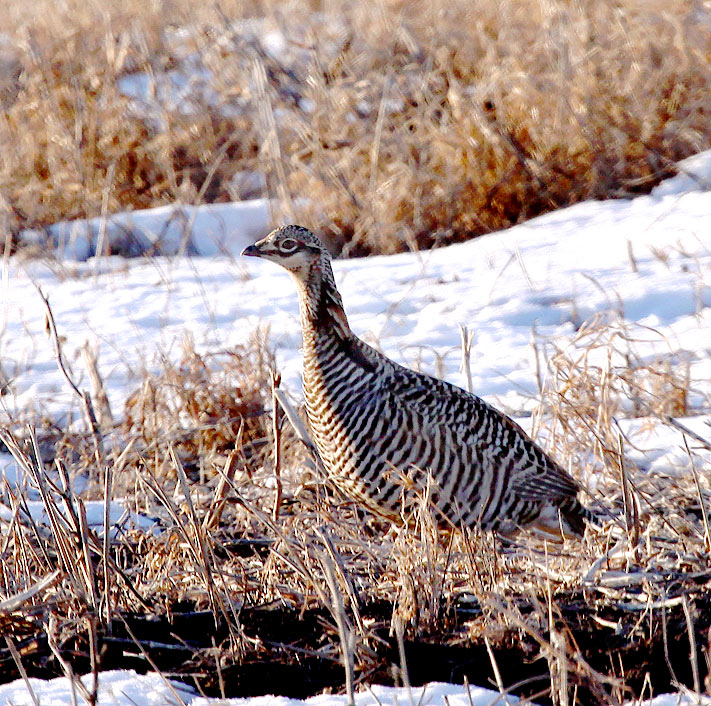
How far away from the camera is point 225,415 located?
5.31 m

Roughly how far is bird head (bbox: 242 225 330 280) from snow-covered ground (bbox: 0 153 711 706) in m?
1.14

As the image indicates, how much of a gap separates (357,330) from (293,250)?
7.32 feet

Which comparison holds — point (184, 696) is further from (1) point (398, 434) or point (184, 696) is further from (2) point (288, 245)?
(2) point (288, 245)

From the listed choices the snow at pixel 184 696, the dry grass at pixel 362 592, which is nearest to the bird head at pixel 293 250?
the dry grass at pixel 362 592

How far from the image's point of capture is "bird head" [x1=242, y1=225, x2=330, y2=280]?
13.9 ft

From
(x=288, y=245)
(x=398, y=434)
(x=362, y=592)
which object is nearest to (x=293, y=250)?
(x=288, y=245)

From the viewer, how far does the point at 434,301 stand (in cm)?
677

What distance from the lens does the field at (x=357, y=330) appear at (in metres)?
3.08

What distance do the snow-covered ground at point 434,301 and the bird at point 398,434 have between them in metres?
0.59

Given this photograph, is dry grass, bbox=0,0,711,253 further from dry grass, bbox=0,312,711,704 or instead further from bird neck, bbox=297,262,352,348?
dry grass, bbox=0,312,711,704

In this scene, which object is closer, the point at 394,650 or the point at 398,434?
the point at 394,650

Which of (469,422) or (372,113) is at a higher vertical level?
(372,113)

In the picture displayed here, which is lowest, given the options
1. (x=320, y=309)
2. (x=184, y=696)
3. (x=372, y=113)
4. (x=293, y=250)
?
(x=184, y=696)

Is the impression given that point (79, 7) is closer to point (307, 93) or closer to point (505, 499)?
point (307, 93)
